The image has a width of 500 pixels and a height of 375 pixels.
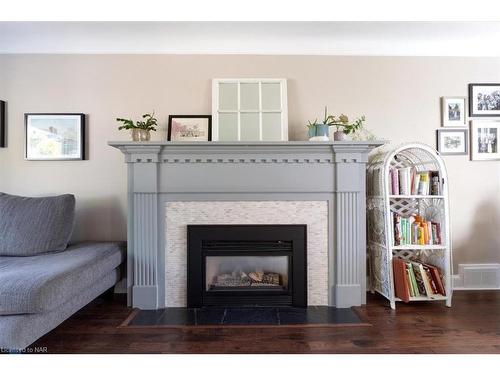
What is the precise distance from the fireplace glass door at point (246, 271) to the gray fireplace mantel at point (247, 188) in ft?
1.20

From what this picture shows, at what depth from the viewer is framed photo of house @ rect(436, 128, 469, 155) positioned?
2.74 m

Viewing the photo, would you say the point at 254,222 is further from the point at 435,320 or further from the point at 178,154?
the point at 435,320

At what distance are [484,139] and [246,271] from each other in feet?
8.06

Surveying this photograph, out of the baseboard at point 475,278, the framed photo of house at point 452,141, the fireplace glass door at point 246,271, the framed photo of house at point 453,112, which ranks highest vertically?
the framed photo of house at point 453,112

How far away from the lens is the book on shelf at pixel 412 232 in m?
2.39

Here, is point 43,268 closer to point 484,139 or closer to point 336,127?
point 336,127

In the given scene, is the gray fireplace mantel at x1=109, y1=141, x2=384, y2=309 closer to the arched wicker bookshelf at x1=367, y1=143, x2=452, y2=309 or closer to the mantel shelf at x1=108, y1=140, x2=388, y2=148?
the mantel shelf at x1=108, y1=140, x2=388, y2=148

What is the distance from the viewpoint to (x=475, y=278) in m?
2.75

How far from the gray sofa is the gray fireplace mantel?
0.29m

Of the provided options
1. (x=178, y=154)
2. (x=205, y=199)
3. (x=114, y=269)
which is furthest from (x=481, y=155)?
(x=114, y=269)

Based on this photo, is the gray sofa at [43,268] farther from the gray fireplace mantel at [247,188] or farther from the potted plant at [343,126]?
the potted plant at [343,126]

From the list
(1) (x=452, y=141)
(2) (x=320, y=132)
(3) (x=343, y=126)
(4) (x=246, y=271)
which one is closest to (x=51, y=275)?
(4) (x=246, y=271)

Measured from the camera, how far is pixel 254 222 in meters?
2.39

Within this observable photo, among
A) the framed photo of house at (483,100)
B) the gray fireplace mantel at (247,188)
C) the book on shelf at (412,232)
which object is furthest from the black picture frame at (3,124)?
the framed photo of house at (483,100)
